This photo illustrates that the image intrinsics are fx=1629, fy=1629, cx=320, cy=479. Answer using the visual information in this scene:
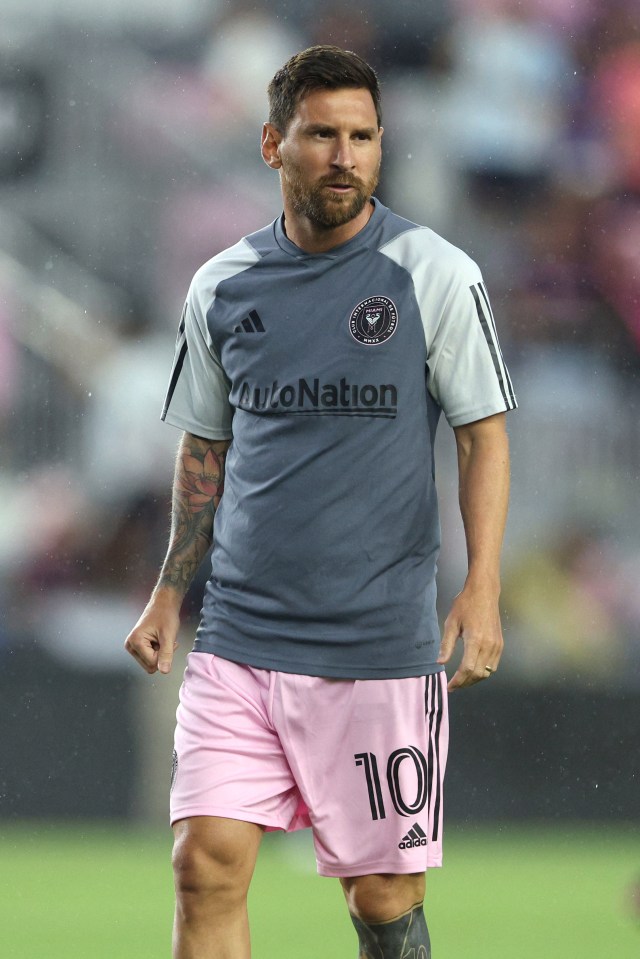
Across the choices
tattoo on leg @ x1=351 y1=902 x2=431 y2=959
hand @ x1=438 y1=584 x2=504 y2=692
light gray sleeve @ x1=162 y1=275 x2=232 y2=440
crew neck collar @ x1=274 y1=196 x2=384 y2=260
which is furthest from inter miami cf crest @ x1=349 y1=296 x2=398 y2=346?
tattoo on leg @ x1=351 y1=902 x2=431 y2=959

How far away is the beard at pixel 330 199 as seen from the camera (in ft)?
7.94

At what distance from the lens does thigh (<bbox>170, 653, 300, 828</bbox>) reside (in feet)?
7.77

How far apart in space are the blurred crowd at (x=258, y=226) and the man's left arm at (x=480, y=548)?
2373mm

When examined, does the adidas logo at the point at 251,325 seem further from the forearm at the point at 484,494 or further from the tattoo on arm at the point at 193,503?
the forearm at the point at 484,494

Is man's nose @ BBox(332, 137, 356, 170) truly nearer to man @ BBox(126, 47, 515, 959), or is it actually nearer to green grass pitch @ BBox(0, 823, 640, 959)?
man @ BBox(126, 47, 515, 959)

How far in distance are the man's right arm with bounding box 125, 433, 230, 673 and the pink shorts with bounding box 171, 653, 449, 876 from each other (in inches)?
5.0

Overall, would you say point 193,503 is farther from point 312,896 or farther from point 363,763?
point 312,896

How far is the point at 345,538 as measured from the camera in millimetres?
2398

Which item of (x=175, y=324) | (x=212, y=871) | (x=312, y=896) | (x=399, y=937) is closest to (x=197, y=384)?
(x=212, y=871)

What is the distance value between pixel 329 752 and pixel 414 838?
186mm

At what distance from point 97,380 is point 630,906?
2175 millimetres

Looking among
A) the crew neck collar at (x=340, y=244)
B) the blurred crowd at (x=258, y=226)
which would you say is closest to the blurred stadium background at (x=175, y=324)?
the blurred crowd at (x=258, y=226)

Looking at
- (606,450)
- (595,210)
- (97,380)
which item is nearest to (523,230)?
(595,210)

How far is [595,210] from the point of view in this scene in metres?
5.00
